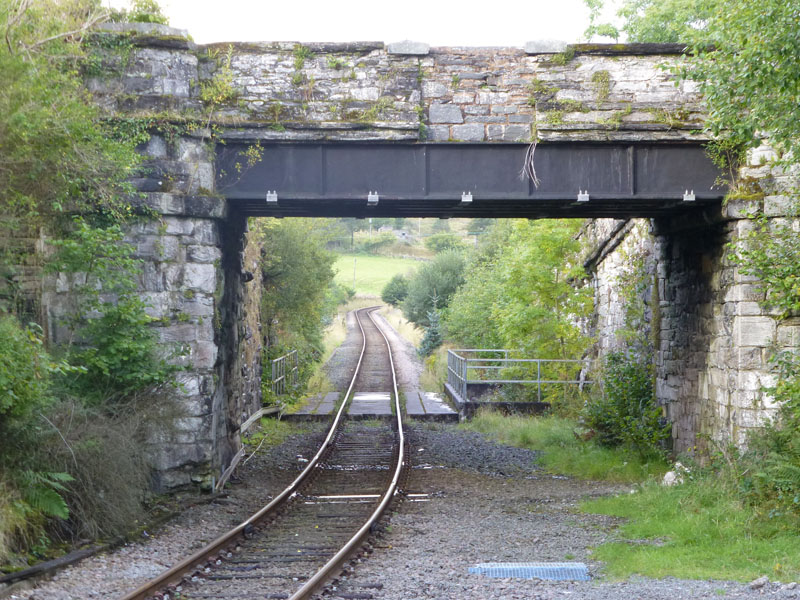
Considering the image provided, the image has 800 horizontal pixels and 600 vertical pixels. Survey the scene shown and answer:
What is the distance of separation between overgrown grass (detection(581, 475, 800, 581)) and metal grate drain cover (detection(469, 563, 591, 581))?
296 mm

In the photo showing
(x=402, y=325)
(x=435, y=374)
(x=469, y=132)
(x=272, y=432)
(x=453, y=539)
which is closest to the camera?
(x=453, y=539)

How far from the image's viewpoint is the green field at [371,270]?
96581mm

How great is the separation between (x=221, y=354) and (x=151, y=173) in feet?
9.71

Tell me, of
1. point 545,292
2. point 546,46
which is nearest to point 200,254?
point 546,46

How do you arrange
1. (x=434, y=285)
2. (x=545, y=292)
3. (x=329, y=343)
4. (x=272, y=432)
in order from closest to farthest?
(x=272, y=432) < (x=545, y=292) < (x=434, y=285) < (x=329, y=343)

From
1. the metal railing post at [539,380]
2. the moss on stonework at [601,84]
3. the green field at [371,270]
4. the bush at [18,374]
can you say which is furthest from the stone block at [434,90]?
the green field at [371,270]

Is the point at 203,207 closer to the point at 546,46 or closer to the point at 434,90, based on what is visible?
the point at 434,90

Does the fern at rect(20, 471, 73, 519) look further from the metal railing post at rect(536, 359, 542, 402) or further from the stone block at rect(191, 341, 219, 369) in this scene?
the metal railing post at rect(536, 359, 542, 402)

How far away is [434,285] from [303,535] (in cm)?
3358

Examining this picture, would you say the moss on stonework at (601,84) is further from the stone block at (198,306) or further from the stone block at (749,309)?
the stone block at (198,306)

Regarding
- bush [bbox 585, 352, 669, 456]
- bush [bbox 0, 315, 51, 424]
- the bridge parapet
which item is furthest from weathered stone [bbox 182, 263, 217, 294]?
bush [bbox 585, 352, 669, 456]

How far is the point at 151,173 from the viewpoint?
35.8 feet

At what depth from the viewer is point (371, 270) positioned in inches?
4232

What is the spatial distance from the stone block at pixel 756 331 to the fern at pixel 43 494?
8.40 meters
